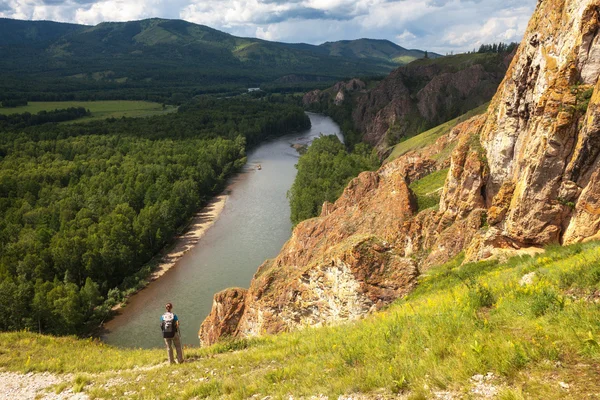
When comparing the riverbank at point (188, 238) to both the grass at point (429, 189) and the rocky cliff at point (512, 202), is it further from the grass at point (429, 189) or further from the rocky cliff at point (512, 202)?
the grass at point (429, 189)

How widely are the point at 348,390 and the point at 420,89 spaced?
473 feet

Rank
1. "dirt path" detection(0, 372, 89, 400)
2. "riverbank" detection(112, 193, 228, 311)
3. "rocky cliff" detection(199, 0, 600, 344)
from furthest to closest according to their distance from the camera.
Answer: "riverbank" detection(112, 193, 228, 311) → "rocky cliff" detection(199, 0, 600, 344) → "dirt path" detection(0, 372, 89, 400)

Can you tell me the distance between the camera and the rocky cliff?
18.4 meters

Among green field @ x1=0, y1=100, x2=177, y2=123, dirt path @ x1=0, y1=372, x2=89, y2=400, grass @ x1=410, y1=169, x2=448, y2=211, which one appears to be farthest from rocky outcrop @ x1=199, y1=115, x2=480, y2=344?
green field @ x1=0, y1=100, x2=177, y2=123

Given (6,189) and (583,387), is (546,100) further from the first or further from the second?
(6,189)

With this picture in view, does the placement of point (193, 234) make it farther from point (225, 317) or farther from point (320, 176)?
point (225, 317)

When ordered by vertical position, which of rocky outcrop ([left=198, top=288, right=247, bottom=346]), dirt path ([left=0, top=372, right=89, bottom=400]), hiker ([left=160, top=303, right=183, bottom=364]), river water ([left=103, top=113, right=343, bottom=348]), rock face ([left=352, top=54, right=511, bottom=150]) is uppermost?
rock face ([left=352, top=54, right=511, bottom=150])

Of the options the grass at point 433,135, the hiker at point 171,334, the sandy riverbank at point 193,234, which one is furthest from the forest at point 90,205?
the grass at point 433,135

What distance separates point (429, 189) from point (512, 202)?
61.4 feet

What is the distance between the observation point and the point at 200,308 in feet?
150

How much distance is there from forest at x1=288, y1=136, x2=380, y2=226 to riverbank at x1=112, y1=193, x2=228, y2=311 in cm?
1574

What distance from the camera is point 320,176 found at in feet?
262

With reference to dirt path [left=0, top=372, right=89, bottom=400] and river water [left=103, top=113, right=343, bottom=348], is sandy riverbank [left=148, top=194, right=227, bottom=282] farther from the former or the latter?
dirt path [left=0, top=372, right=89, bottom=400]

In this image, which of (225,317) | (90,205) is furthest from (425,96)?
(225,317)
